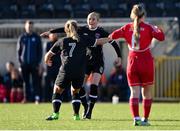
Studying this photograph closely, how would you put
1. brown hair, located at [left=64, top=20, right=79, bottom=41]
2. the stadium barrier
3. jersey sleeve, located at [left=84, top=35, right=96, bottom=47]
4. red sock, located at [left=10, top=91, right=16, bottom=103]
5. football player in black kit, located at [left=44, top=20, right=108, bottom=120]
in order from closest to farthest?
1. brown hair, located at [left=64, top=20, right=79, bottom=41]
2. football player in black kit, located at [left=44, top=20, right=108, bottom=120]
3. jersey sleeve, located at [left=84, top=35, right=96, bottom=47]
4. red sock, located at [left=10, top=91, right=16, bottom=103]
5. the stadium barrier

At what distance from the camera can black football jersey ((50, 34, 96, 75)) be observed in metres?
12.6

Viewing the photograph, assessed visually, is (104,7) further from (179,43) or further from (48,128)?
(48,128)

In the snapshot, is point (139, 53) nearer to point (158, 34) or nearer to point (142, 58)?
point (142, 58)

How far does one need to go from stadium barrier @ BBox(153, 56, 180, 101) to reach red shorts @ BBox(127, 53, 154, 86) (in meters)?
10.5

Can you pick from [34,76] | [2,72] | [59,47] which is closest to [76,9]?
[2,72]

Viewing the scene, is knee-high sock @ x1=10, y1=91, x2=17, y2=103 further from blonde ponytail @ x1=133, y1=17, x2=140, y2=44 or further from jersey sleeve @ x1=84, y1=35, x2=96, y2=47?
blonde ponytail @ x1=133, y1=17, x2=140, y2=44

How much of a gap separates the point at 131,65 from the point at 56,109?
1844mm

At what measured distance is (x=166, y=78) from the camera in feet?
73.4

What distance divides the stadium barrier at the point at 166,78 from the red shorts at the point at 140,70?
415 inches

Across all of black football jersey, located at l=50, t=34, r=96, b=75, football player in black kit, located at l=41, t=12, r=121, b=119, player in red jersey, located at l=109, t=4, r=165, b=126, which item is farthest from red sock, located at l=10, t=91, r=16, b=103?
player in red jersey, located at l=109, t=4, r=165, b=126

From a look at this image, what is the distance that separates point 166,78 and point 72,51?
33.2 feet

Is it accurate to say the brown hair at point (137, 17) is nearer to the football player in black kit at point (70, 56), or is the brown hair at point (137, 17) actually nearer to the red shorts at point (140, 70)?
the red shorts at point (140, 70)

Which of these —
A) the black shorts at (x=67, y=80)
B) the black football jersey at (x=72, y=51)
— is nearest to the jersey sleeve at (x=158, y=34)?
the black football jersey at (x=72, y=51)

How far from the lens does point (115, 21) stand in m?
23.5
